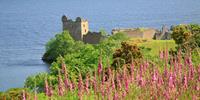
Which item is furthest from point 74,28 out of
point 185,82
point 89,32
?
point 185,82

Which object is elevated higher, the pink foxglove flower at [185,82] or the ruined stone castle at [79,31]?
the ruined stone castle at [79,31]

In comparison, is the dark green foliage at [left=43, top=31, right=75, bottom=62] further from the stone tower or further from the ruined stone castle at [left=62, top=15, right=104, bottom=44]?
the stone tower

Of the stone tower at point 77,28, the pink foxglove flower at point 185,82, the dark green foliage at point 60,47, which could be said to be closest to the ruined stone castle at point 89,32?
the stone tower at point 77,28

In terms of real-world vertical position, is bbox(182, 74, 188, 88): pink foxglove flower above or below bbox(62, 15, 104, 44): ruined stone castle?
below

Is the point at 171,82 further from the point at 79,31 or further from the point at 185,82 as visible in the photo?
the point at 79,31

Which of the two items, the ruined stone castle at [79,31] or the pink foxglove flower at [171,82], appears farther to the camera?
the ruined stone castle at [79,31]

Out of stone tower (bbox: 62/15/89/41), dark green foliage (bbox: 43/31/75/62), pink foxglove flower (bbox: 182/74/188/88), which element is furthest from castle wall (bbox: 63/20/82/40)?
pink foxglove flower (bbox: 182/74/188/88)

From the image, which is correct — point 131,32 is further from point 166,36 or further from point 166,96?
point 166,96

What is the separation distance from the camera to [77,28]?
83.6m

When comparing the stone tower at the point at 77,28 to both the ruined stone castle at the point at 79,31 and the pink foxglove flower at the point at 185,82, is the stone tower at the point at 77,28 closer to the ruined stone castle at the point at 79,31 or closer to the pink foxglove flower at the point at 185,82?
the ruined stone castle at the point at 79,31

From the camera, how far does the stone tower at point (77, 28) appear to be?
272 feet

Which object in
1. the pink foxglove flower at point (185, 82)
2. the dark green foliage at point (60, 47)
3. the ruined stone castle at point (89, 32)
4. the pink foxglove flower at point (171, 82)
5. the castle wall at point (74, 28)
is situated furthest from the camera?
the castle wall at point (74, 28)

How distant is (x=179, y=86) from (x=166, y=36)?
62.6 metres

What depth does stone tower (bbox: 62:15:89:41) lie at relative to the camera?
83000mm
